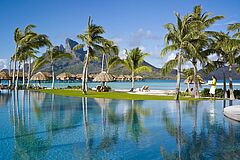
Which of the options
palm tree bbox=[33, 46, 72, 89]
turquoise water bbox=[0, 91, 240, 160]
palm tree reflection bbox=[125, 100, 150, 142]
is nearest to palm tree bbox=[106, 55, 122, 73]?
palm tree bbox=[33, 46, 72, 89]

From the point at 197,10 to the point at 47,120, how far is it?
14.6 meters

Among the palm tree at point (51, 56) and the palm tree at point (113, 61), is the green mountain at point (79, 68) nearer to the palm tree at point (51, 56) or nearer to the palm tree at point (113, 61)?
the palm tree at point (51, 56)

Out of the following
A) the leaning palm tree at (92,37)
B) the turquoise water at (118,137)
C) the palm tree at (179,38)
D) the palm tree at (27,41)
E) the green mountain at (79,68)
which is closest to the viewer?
the turquoise water at (118,137)

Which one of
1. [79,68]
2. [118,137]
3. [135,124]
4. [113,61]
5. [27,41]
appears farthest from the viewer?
[79,68]

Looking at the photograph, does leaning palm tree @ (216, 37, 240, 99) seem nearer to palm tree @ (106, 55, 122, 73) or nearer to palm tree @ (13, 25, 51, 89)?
palm tree @ (106, 55, 122, 73)

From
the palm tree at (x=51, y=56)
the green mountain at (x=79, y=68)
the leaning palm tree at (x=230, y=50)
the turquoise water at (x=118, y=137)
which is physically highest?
the green mountain at (x=79, y=68)

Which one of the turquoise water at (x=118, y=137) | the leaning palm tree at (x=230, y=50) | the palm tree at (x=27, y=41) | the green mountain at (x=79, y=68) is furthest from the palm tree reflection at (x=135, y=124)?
the green mountain at (x=79, y=68)

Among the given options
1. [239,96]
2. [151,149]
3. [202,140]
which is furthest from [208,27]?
[151,149]

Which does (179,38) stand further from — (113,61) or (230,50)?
(113,61)

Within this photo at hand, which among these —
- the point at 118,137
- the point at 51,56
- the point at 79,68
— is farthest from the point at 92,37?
the point at 79,68

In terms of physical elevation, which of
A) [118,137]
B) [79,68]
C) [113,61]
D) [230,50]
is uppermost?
[79,68]

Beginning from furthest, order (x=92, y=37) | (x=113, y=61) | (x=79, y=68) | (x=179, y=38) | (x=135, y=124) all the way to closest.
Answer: (x=79, y=68)
(x=113, y=61)
(x=92, y=37)
(x=179, y=38)
(x=135, y=124)

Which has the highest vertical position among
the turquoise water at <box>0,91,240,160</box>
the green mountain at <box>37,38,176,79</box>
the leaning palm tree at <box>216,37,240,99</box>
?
the green mountain at <box>37,38,176,79</box>

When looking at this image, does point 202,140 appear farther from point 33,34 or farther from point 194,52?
point 33,34
